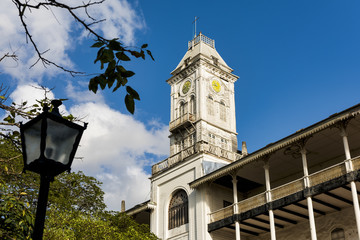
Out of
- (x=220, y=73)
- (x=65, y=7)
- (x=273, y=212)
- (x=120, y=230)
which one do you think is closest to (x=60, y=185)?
(x=120, y=230)

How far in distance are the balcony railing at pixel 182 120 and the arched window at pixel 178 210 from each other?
17.3ft

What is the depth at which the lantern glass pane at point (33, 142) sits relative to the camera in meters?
4.51

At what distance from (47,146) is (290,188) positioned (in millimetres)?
19066

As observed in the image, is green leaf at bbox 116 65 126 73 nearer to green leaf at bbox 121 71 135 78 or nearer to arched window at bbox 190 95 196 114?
green leaf at bbox 121 71 135 78

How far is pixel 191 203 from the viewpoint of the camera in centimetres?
2773

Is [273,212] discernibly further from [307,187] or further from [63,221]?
[63,221]

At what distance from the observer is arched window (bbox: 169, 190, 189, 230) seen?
2838 centimetres

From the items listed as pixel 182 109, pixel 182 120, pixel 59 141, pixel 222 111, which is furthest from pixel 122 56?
pixel 182 109

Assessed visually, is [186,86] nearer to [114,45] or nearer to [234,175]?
[234,175]

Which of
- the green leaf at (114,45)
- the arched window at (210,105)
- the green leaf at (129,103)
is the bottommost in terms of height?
the green leaf at (129,103)

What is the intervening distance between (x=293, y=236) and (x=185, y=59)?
1794 cm

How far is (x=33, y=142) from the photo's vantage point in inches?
179

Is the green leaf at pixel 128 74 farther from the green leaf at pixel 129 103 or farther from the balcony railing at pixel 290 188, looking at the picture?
the balcony railing at pixel 290 188

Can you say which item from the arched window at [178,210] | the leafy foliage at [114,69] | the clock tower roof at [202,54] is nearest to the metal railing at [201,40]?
the clock tower roof at [202,54]
